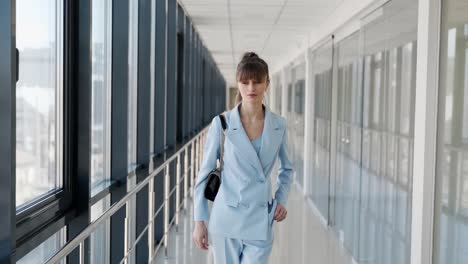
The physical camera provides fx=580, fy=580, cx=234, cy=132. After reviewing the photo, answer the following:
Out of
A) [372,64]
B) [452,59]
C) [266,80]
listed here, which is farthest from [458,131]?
[372,64]

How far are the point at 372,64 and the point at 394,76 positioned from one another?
438 mm

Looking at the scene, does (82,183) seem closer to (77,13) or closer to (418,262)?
(77,13)

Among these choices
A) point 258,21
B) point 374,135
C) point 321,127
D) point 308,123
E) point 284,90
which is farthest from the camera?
point 284,90

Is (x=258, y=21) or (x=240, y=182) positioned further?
(x=258, y=21)

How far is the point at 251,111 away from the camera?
67.9 inches

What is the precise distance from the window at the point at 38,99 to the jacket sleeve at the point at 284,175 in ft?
2.37

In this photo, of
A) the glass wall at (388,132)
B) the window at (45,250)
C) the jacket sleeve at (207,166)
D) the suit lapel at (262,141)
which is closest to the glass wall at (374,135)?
the glass wall at (388,132)

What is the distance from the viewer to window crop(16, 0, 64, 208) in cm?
155

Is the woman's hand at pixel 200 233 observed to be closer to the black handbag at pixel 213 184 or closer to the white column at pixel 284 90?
the black handbag at pixel 213 184

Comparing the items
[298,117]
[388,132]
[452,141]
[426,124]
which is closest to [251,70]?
[452,141]

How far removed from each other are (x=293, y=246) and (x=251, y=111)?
2.70m

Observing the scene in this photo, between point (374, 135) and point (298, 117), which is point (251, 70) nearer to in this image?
point (374, 135)

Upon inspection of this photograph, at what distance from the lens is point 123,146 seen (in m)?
2.71

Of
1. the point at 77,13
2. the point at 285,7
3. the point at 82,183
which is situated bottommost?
the point at 82,183
